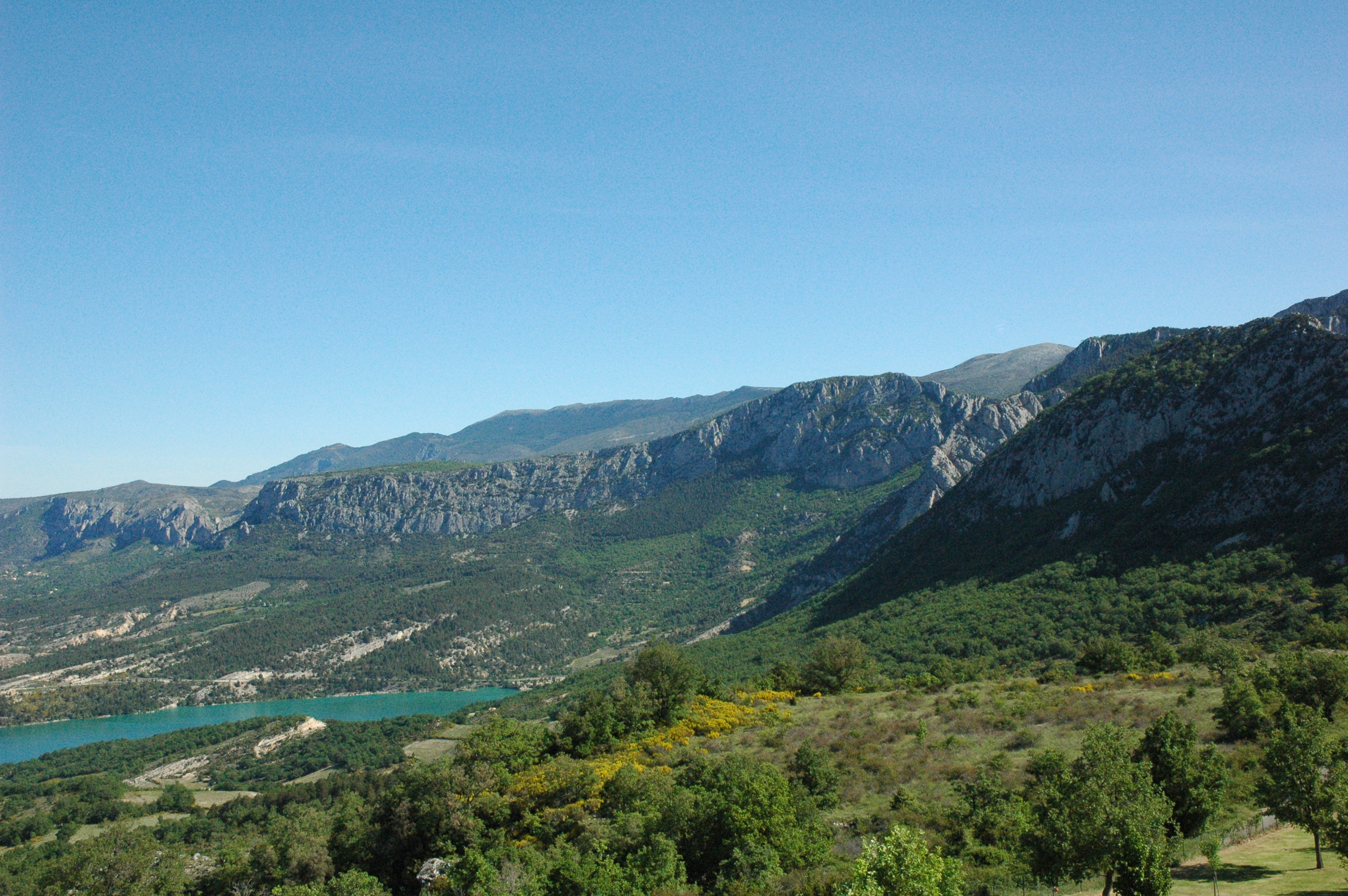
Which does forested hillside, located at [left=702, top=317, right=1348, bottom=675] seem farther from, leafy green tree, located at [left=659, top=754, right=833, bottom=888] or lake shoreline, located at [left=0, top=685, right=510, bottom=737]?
lake shoreline, located at [left=0, top=685, right=510, bottom=737]

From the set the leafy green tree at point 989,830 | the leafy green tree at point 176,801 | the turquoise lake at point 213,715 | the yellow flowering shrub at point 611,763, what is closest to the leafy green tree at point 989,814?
the leafy green tree at point 989,830

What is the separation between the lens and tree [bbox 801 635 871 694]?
58.2 m

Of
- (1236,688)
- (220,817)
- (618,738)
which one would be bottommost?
(220,817)

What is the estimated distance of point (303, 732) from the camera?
4914 inches

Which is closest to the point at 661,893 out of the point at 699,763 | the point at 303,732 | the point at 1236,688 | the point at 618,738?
the point at 699,763

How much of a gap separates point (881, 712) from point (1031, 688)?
399 inches

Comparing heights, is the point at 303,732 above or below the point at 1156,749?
below

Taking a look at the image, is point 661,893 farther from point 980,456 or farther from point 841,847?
point 980,456

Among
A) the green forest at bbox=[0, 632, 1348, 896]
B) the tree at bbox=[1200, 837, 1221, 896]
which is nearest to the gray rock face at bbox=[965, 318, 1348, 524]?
the green forest at bbox=[0, 632, 1348, 896]

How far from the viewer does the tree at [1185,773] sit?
27.9 meters

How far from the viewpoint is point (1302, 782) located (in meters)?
23.2

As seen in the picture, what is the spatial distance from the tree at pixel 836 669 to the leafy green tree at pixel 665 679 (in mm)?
9033

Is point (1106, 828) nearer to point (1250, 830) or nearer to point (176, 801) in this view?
point (1250, 830)

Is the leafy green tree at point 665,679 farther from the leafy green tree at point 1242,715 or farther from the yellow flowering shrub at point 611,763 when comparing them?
the leafy green tree at point 1242,715
